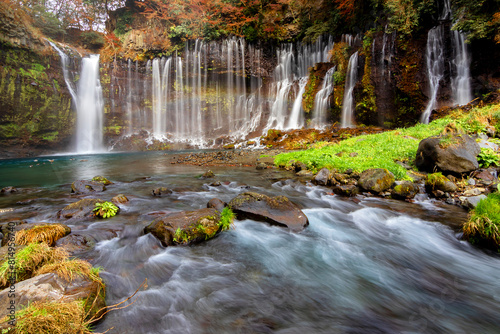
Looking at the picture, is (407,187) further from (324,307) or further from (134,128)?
(134,128)

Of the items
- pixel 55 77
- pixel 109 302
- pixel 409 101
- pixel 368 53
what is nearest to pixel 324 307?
pixel 109 302

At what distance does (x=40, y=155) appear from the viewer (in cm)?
2300

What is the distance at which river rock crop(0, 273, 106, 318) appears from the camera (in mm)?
1848

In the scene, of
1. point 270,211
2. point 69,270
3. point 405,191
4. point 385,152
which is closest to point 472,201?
point 405,191

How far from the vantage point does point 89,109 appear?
26812mm

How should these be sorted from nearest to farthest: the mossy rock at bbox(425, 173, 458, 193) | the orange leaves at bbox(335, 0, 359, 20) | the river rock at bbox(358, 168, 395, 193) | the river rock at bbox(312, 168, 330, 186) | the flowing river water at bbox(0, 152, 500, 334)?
1. the flowing river water at bbox(0, 152, 500, 334)
2. the mossy rock at bbox(425, 173, 458, 193)
3. the river rock at bbox(358, 168, 395, 193)
4. the river rock at bbox(312, 168, 330, 186)
5. the orange leaves at bbox(335, 0, 359, 20)

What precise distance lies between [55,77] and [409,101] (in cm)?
3434

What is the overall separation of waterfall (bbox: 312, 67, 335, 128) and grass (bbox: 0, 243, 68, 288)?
75.0 feet

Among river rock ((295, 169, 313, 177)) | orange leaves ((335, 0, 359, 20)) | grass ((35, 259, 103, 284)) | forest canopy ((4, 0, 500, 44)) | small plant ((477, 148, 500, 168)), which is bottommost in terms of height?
grass ((35, 259, 103, 284))

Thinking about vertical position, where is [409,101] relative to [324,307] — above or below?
above

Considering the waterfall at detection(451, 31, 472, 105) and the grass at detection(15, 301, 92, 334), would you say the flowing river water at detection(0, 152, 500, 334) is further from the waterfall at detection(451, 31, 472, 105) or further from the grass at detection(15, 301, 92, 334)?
the waterfall at detection(451, 31, 472, 105)

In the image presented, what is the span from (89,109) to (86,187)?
25.2 metres

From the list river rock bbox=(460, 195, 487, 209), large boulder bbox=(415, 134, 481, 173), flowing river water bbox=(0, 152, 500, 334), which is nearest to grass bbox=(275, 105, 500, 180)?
large boulder bbox=(415, 134, 481, 173)

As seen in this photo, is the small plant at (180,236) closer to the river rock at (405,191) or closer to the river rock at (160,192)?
the river rock at (160,192)
